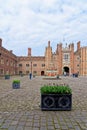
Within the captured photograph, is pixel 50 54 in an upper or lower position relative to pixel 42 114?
upper

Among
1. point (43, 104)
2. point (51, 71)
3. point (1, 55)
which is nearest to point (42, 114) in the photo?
point (43, 104)

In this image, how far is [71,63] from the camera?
77.1m

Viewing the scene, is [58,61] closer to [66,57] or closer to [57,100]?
[66,57]

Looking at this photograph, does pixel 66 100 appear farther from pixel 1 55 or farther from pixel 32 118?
pixel 1 55

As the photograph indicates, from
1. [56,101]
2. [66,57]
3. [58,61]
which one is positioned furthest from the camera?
[66,57]

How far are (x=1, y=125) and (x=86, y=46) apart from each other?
74532mm

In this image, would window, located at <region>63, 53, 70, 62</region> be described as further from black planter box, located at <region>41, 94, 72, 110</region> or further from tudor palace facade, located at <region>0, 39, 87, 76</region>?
black planter box, located at <region>41, 94, 72, 110</region>

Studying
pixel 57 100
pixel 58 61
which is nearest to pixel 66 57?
pixel 58 61

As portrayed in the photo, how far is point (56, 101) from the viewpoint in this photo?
7.50 meters

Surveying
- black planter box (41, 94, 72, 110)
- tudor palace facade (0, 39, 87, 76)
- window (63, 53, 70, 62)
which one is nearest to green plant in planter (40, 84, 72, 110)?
black planter box (41, 94, 72, 110)

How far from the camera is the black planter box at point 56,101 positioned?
7488 millimetres

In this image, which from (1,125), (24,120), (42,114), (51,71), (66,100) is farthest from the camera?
(51,71)

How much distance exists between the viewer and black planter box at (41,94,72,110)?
7.49m

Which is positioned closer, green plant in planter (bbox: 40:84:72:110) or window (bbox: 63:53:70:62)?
green plant in planter (bbox: 40:84:72:110)
